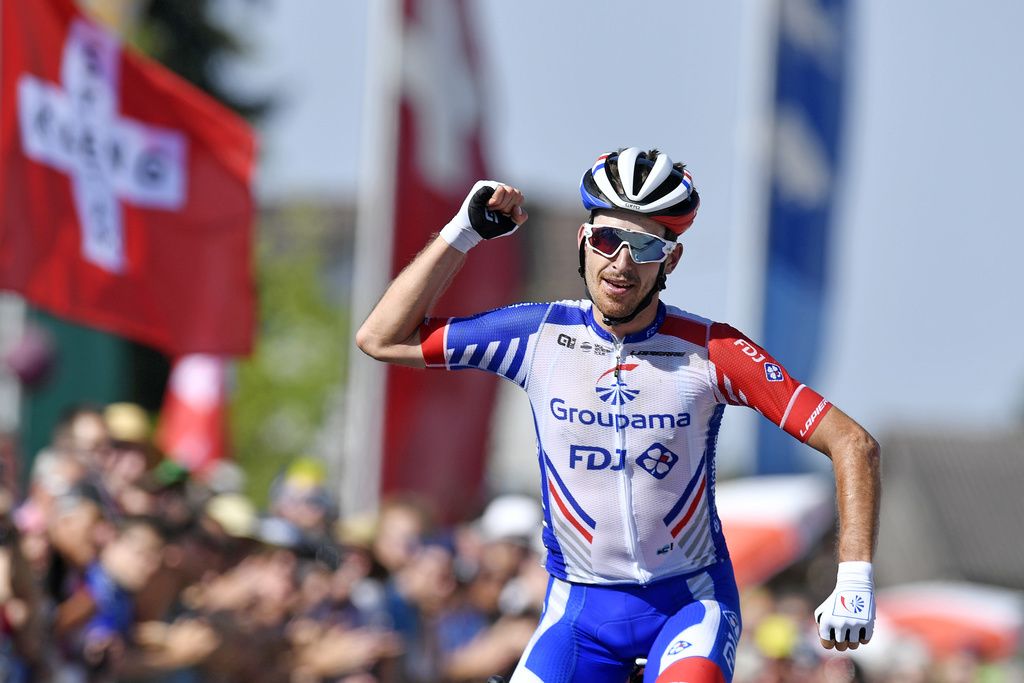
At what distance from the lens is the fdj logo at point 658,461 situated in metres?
5.07

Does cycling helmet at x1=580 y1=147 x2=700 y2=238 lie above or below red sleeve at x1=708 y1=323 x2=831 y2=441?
above

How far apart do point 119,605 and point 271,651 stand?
4.46 feet

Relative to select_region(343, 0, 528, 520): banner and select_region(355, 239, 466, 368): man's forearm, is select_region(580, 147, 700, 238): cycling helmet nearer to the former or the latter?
select_region(355, 239, 466, 368): man's forearm

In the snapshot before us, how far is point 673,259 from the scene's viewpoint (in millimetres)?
5199

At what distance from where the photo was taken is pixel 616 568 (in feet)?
17.0

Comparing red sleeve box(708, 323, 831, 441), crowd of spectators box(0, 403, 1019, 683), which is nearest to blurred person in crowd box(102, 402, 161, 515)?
crowd of spectators box(0, 403, 1019, 683)

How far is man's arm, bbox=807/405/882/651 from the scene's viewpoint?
444 cm

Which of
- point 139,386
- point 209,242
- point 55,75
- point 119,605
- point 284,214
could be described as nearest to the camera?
point 119,605

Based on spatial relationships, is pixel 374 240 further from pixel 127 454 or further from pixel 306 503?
pixel 127 454

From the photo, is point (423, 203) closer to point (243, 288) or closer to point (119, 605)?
point (243, 288)

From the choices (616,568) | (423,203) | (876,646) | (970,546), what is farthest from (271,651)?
(970,546)

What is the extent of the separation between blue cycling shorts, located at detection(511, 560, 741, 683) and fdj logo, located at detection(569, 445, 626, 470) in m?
0.47

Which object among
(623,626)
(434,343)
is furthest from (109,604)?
(623,626)

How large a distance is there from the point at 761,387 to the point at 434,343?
1212 millimetres
